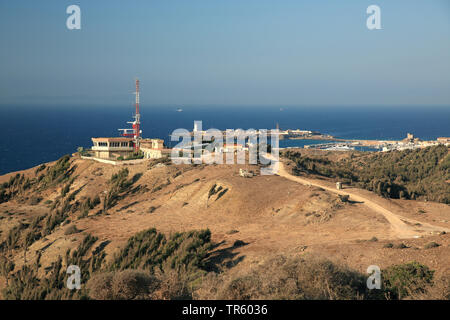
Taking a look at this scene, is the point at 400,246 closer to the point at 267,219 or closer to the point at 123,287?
the point at 267,219

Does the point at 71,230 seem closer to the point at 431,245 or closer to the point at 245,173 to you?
the point at 245,173

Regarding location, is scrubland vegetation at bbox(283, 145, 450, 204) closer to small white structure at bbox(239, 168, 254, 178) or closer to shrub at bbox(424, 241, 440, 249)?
small white structure at bbox(239, 168, 254, 178)

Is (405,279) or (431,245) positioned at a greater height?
(431,245)

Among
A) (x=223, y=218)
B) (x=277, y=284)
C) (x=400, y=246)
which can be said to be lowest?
(x=223, y=218)

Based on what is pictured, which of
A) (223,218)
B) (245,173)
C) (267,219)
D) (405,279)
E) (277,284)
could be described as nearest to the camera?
(277,284)

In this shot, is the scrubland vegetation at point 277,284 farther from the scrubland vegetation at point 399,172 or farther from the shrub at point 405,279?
the scrubland vegetation at point 399,172

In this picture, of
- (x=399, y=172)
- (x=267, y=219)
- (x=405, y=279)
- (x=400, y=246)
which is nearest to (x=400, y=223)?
(x=400, y=246)

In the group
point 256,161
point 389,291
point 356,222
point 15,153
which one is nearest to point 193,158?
point 256,161

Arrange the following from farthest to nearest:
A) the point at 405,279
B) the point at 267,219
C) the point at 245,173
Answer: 1. the point at 245,173
2. the point at 267,219
3. the point at 405,279

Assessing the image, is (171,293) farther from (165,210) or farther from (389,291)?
(165,210)

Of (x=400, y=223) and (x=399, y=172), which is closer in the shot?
(x=400, y=223)

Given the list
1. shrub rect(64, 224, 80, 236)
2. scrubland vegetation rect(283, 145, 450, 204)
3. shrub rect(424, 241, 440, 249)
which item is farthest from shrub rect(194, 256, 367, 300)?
scrubland vegetation rect(283, 145, 450, 204)
